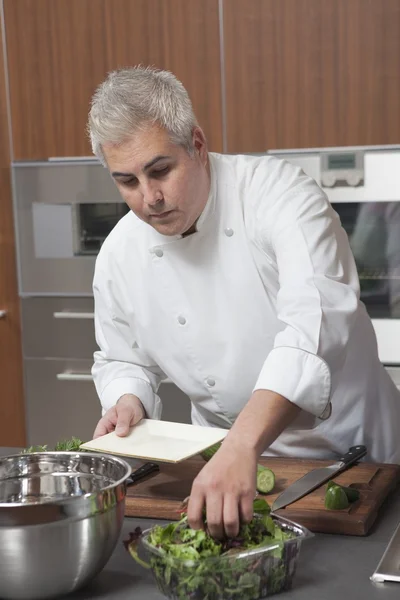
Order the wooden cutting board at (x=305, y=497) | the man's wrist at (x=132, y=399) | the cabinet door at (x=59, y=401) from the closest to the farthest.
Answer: the wooden cutting board at (x=305, y=497), the man's wrist at (x=132, y=399), the cabinet door at (x=59, y=401)

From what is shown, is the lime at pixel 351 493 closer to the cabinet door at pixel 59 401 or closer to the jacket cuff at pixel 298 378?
the jacket cuff at pixel 298 378

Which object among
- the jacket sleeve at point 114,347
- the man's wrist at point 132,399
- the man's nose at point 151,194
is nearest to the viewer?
the man's nose at point 151,194

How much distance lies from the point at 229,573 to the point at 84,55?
228 centimetres

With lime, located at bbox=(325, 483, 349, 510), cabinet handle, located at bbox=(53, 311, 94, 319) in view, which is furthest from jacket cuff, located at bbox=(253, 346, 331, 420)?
cabinet handle, located at bbox=(53, 311, 94, 319)

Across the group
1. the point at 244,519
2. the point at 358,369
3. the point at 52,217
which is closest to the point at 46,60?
the point at 52,217

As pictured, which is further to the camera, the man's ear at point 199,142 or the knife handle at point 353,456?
the man's ear at point 199,142

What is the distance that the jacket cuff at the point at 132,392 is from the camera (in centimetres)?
174

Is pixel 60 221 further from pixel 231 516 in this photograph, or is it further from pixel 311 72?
pixel 231 516

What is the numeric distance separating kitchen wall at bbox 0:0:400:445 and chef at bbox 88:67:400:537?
3.39ft

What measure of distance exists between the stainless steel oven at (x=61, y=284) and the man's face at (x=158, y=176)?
1.40m

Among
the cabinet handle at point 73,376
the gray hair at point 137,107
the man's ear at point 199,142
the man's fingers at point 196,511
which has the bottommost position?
the cabinet handle at point 73,376

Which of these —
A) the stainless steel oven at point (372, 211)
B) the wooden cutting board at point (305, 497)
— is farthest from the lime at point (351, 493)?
the stainless steel oven at point (372, 211)

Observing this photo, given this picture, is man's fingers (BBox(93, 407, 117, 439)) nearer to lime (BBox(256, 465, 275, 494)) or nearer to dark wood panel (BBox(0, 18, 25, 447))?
lime (BBox(256, 465, 275, 494))

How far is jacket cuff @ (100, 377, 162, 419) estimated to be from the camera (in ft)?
5.70
